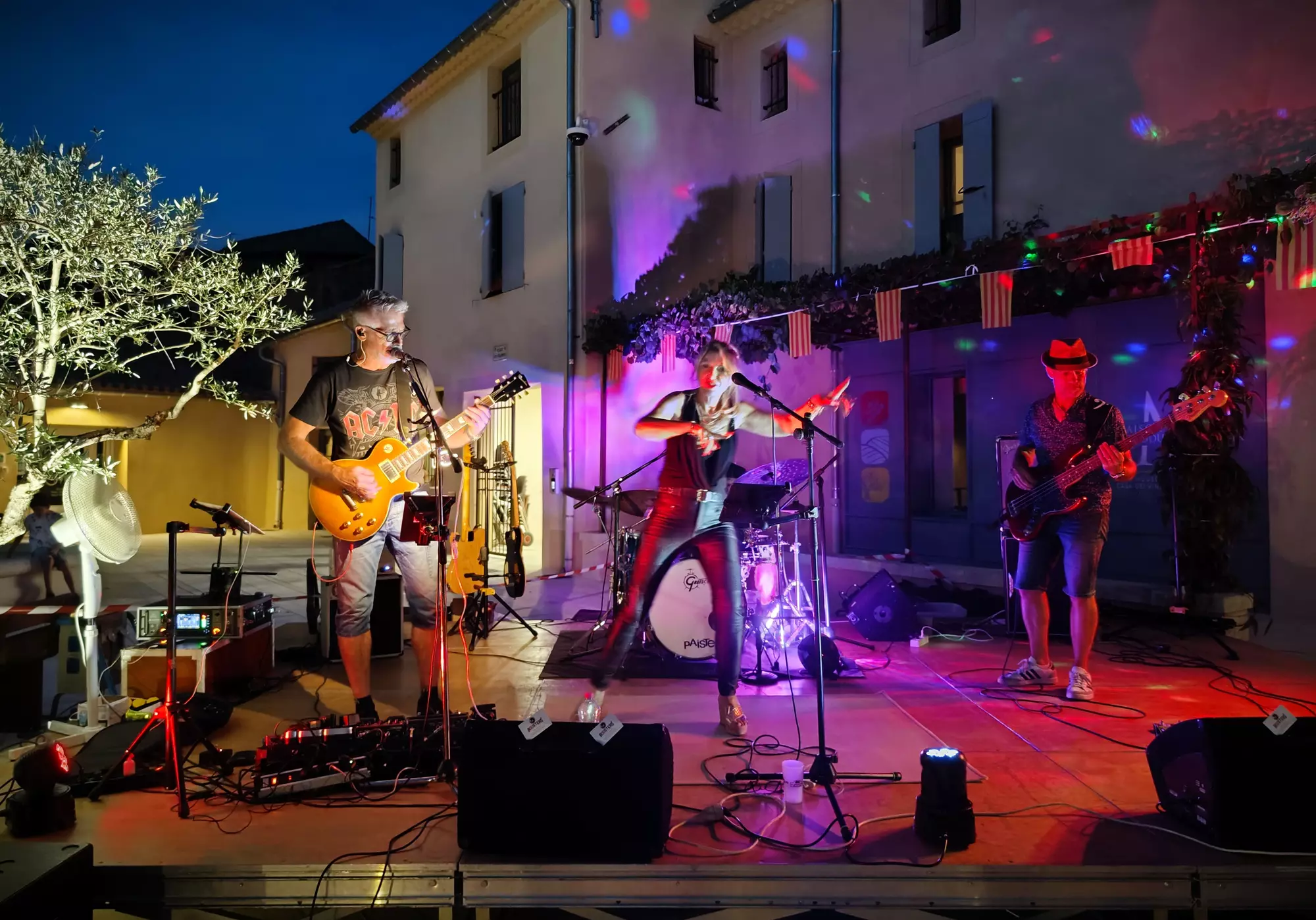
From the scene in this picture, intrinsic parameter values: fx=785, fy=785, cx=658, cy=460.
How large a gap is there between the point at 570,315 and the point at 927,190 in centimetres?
455

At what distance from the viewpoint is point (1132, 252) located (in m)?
5.70

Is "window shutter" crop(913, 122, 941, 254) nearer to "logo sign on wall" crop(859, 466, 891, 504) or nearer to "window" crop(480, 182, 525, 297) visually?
"logo sign on wall" crop(859, 466, 891, 504)

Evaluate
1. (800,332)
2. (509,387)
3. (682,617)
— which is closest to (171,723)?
(509,387)

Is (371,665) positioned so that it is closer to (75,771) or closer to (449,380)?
(75,771)

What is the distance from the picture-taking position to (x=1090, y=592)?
167 inches

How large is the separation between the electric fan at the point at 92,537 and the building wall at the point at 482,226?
20.6 feet

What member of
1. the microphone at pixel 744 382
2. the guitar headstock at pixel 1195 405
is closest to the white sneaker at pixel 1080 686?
the guitar headstock at pixel 1195 405

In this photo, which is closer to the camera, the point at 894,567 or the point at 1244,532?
the point at 1244,532

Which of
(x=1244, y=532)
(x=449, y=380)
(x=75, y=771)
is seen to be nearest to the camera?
(x=75, y=771)

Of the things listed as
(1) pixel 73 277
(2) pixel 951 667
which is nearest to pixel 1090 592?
(2) pixel 951 667

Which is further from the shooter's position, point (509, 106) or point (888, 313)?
point (509, 106)

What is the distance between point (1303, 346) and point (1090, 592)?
3800mm

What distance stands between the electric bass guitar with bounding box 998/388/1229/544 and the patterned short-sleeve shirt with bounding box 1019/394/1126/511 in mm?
43

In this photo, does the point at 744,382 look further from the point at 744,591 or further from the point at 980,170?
the point at 980,170
